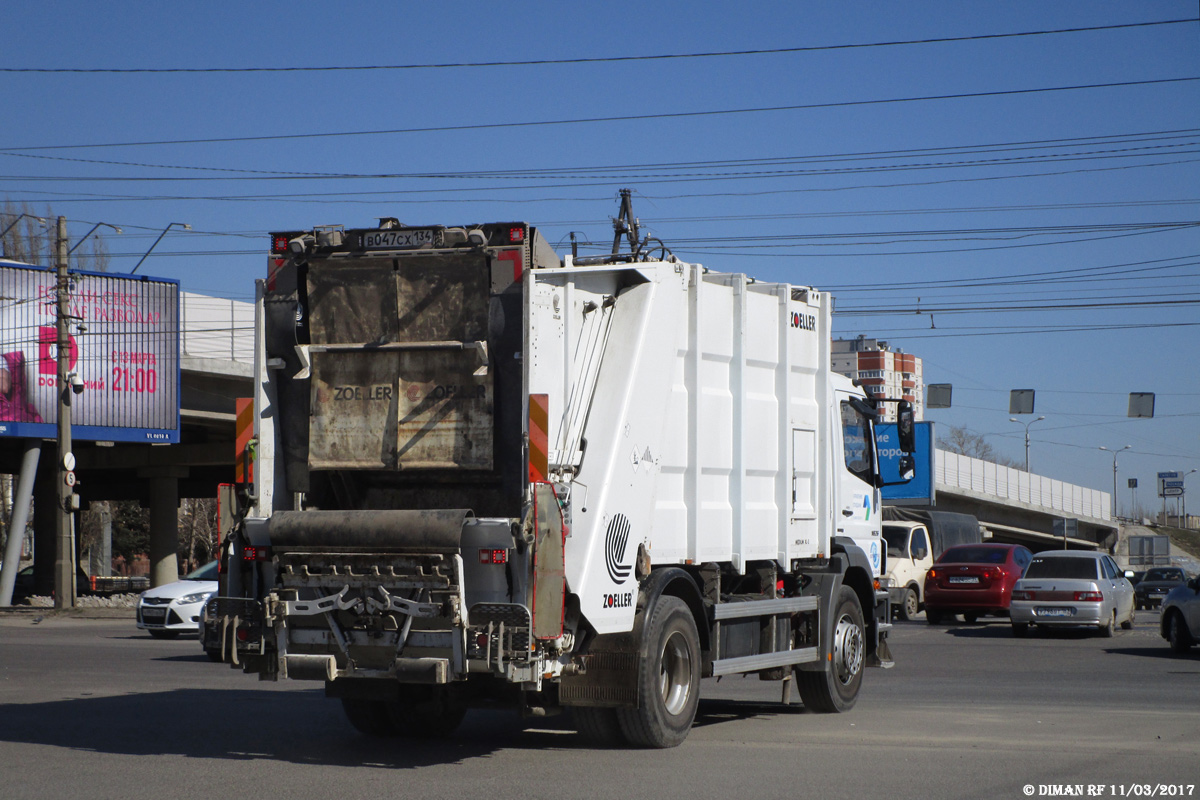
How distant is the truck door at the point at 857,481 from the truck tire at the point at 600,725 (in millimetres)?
3500

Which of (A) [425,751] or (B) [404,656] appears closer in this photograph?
(B) [404,656]

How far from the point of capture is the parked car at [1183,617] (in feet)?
62.7

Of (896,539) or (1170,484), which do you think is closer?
(896,539)

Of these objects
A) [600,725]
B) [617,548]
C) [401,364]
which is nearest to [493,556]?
[617,548]

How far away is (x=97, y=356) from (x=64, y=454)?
7499 millimetres

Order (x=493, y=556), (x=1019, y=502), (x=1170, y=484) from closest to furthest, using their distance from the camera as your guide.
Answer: (x=493, y=556), (x=1019, y=502), (x=1170, y=484)

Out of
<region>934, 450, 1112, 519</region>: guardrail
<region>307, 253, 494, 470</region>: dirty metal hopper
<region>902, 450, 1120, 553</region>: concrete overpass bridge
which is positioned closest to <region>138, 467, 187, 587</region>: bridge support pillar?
<region>902, 450, 1120, 553</region>: concrete overpass bridge

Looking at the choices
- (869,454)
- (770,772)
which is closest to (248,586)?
(770,772)

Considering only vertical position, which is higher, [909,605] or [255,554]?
[255,554]

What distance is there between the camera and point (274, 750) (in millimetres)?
9430

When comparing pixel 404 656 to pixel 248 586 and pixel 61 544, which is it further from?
pixel 61 544

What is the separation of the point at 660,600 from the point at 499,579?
4.67ft

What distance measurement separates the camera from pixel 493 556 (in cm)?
835

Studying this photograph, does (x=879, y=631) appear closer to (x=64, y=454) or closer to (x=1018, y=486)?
(x=64, y=454)
